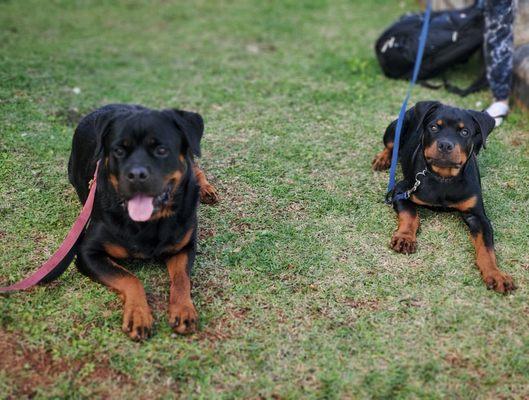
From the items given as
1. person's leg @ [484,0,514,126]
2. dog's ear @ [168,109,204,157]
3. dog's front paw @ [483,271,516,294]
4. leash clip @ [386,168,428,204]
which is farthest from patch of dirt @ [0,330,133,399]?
person's leg @ [484,0,514,126]

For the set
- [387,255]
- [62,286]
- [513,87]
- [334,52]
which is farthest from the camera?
[334,52]

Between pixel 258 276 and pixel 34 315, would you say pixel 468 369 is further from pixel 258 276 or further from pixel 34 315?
pixel 34 315

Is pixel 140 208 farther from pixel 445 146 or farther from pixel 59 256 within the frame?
pixel 445 146

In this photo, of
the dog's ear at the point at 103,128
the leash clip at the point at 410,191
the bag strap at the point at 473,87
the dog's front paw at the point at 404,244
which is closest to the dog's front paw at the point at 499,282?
the dog's front paw at the point at 404,244

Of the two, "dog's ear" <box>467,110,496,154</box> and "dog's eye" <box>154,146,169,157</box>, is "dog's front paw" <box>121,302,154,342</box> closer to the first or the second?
"dog's eye" <box>154,146,169,157</box>

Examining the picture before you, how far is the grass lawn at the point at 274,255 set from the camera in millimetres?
3029

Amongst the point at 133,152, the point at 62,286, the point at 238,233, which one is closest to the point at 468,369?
the point at 238,233

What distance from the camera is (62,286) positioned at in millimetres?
3598

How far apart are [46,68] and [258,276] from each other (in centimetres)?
451

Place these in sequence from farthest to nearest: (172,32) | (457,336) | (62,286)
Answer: (172,32), (62,286), (457,336)

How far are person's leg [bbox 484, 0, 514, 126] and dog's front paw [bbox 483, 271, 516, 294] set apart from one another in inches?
107

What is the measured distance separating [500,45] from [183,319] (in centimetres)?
458

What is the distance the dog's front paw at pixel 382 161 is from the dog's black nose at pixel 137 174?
8.13ft

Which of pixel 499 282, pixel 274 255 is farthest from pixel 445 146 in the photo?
pixel 274 255
